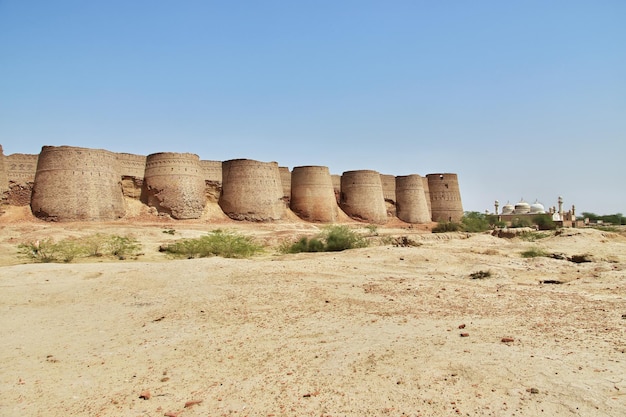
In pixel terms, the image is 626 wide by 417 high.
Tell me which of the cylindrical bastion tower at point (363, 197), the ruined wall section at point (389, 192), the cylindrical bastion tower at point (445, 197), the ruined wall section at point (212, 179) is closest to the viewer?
the ruined wall section at point (212, 179)

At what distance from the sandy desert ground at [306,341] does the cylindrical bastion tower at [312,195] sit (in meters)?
20.4

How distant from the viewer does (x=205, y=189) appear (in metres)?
26.7

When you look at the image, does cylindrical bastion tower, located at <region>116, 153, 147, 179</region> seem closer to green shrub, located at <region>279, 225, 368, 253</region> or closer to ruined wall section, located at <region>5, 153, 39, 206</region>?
ruined wall section, located at <region>5, 153, 39, 206</region>

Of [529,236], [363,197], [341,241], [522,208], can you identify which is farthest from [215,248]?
[522,208]

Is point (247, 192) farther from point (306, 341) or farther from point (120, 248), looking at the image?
point (306, 341)

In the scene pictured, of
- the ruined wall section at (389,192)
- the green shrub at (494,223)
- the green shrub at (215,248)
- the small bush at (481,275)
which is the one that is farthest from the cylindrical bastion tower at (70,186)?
the green shrub at (494,223)

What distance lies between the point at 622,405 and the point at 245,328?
145 inches

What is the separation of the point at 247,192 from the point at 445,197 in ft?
57.8

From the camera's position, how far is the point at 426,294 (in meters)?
7.01

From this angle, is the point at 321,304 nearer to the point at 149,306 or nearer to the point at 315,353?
the point at 315,353

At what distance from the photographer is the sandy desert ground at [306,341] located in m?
3.48

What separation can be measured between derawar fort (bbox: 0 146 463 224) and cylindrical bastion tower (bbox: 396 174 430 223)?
0.25 feet

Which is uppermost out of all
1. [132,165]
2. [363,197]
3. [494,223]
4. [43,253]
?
[132,165]

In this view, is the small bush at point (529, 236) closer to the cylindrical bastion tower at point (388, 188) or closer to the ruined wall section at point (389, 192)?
the ruined wall section at point (389, 192)
